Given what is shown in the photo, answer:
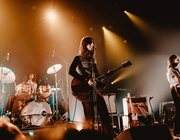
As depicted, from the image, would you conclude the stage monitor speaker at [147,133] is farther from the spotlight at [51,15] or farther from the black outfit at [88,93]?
the spotlight at [51,15]

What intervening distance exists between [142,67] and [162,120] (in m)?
2.63

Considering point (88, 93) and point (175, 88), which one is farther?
point (175, 88)

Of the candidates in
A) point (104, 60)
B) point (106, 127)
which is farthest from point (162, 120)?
point (106, 127)

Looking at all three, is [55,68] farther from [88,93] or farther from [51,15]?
[88,93]

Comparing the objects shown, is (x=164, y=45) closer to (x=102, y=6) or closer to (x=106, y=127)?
(x=102, y=6)

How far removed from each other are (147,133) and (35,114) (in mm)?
5996

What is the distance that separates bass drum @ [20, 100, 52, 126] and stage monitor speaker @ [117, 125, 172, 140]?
5.96 metres

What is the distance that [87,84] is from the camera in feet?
14.4

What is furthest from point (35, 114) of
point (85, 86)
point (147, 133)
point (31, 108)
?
point (147, 133)

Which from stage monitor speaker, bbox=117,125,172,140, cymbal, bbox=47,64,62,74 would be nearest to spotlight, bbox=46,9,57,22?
cymbal, bbox=47,64,62,74

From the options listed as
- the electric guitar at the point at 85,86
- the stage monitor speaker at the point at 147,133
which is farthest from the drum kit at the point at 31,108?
the stage monitor speaker at the point at 147,133

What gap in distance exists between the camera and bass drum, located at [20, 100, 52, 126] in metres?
7.91

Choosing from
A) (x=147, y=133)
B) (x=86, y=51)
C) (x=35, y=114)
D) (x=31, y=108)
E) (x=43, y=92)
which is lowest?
(x=147, y=133)

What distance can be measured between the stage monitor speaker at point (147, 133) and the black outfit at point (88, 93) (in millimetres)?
1855
